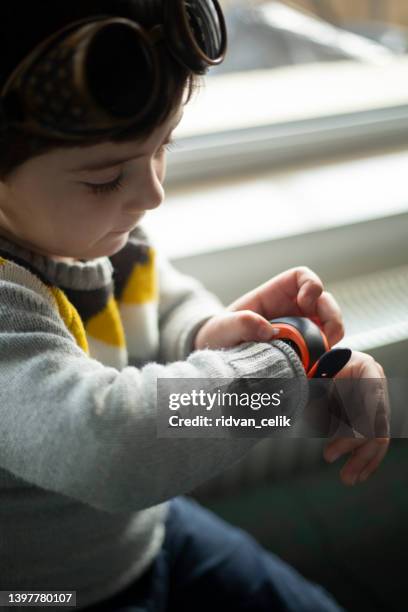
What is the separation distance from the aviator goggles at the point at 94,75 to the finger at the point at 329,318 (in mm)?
230

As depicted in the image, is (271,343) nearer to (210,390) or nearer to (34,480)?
(210,390)

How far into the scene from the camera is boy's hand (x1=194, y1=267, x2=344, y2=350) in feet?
1.91

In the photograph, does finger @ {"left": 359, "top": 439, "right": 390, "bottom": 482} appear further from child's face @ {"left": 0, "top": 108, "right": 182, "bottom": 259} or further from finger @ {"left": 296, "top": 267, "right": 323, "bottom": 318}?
child's face @ {"left": 0, "top": 108, "right": 182, "bottom": 259}

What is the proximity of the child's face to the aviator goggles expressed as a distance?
0.08 ft

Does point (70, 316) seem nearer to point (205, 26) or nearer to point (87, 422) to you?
point (87, 422)

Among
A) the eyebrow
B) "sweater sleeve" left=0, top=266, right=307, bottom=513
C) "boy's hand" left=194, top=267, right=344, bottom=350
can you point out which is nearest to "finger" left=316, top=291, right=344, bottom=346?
"boy's hand" left=194, top=267, right=344, bottom=350

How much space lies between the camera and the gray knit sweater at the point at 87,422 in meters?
0.47

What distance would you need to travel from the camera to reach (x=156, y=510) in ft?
2.32

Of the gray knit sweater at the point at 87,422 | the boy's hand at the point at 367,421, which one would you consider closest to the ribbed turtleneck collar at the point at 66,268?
the gray knit sweater at the point at 87,422

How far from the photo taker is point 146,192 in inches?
20.5

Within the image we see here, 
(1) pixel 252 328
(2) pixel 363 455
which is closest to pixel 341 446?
(2) pixel 363 455

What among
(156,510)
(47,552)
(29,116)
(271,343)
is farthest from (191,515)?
(29,116)

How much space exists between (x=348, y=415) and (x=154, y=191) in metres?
0.23

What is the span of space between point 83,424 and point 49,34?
24 centimetres
